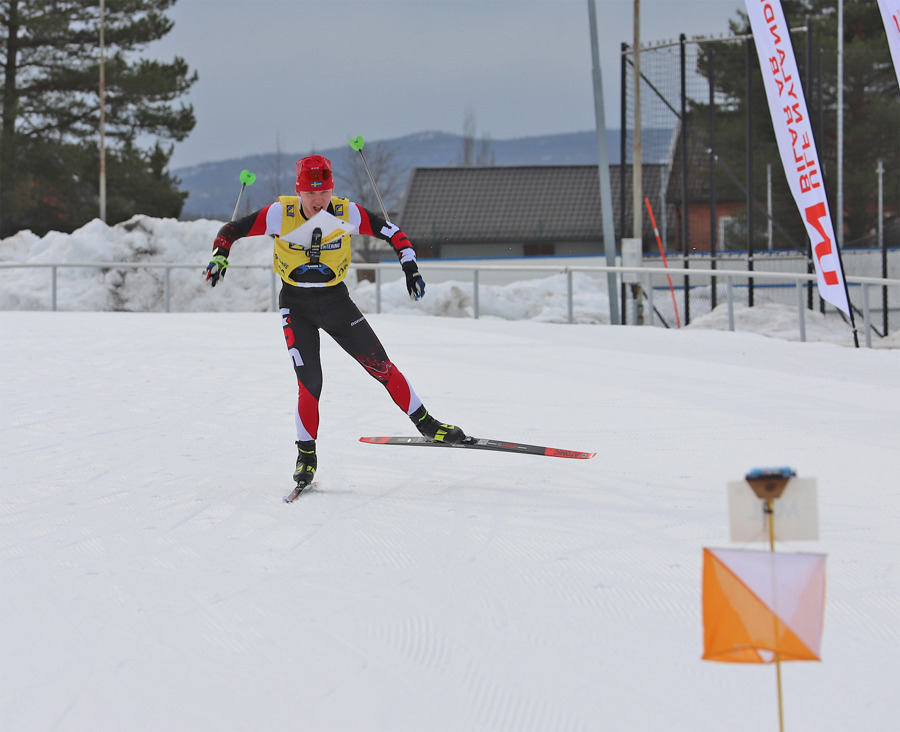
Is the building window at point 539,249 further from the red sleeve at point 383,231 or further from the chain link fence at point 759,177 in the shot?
the red sleeve at point 383,231

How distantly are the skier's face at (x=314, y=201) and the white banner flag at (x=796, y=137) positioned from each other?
6.25m

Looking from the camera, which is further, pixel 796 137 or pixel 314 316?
pixel 796 137

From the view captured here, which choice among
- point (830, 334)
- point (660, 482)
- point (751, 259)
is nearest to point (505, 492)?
point (660, 482)

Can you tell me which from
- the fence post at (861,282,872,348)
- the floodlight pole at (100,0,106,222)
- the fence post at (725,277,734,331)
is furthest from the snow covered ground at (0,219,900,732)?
the floodlight pole at (100,0,106,222)

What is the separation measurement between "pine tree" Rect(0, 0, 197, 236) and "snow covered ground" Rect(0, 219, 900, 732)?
69.7 ft

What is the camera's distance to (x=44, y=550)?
173 inches

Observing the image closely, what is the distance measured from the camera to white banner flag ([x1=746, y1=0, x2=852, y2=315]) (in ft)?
33.2

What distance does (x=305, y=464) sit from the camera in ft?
18.2

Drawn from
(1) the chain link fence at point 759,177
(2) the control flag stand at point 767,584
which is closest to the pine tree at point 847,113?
(1) the chain link fence at point 759,177

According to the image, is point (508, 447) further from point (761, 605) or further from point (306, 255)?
point (761, 605)

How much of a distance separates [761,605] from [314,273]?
376 cm

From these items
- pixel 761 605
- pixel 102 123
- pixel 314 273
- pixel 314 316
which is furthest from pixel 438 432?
pixel 102 123

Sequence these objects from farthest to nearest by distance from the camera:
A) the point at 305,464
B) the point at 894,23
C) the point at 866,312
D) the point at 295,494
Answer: the point at 866,312
the point at 894,23
the point at 305,464
the point at 295,494

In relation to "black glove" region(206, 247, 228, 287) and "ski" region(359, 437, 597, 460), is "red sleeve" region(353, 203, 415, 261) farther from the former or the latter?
"ski" region(359, 437, 597, 460)
